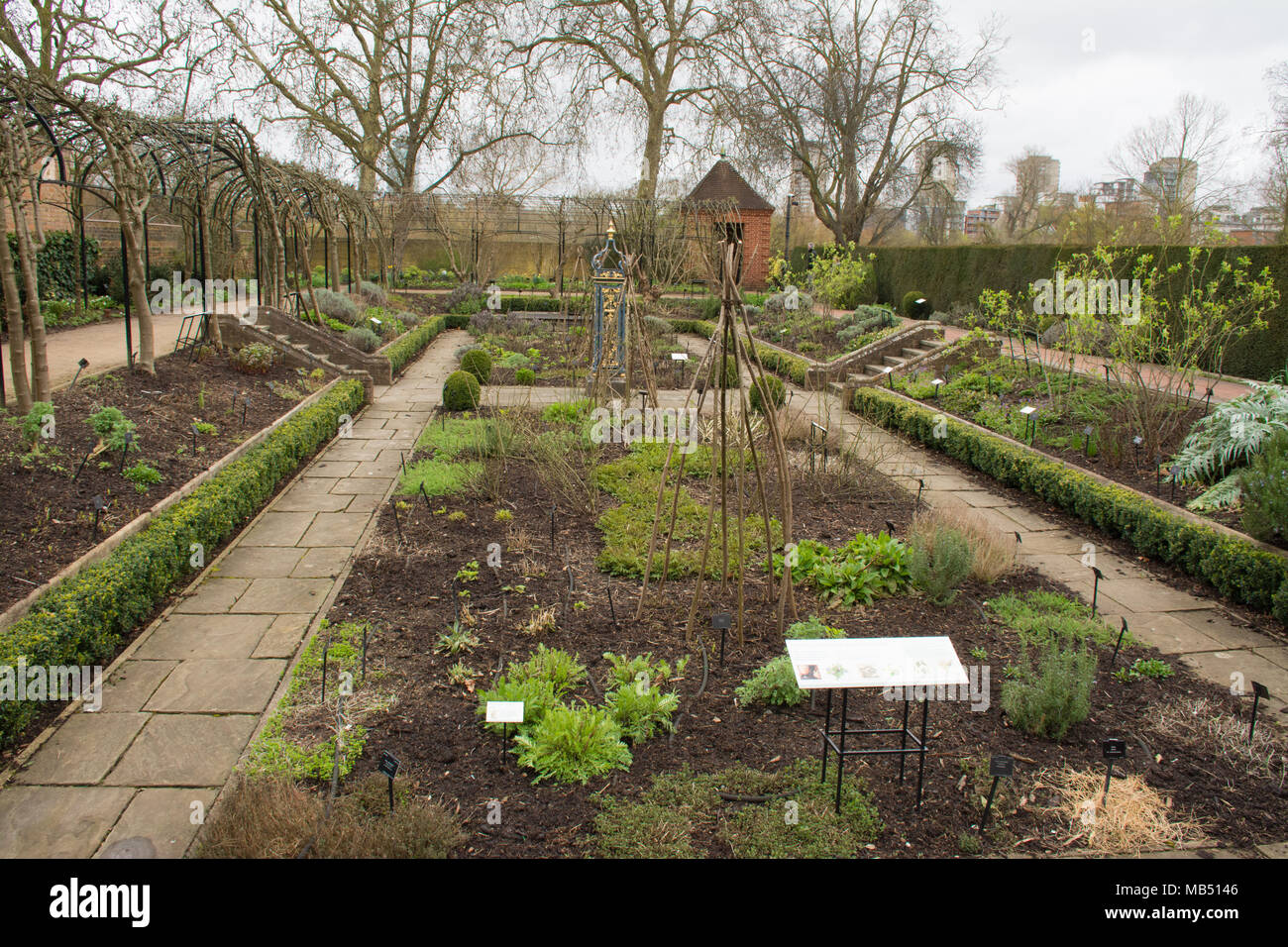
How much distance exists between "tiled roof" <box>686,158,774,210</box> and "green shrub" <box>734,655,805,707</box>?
31097 mm

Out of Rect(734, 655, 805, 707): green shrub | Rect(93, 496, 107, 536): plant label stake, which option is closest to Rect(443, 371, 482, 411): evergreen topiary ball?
Rect(93, 496, 107, 536): plant label stake

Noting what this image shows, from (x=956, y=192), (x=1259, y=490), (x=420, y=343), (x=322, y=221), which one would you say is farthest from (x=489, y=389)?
(x=956, y=192)

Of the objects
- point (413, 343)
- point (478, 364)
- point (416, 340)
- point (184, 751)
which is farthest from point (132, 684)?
point (416, 340)

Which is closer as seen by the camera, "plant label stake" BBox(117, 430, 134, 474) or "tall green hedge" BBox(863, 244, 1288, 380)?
"plant label stake" BBox(117, 430, 134, 474)

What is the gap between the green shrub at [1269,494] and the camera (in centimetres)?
516

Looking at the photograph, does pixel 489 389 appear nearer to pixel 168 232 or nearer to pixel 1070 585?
pixel 1070 585

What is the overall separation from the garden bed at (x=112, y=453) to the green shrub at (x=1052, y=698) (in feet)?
16.4

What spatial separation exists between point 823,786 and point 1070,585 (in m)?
3.22

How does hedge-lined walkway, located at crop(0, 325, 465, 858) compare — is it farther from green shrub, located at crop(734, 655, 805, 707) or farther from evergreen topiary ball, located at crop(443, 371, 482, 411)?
evergreen topiary ball, located at crop(443, 371, 482, 411)

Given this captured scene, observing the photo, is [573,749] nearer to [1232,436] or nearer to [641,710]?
[641,710]

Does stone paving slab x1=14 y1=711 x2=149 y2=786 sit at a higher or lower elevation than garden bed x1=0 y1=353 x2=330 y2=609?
lower

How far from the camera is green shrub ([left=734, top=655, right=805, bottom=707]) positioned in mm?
3961

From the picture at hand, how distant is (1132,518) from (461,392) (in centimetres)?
743

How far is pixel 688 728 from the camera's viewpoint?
3.80 meters
